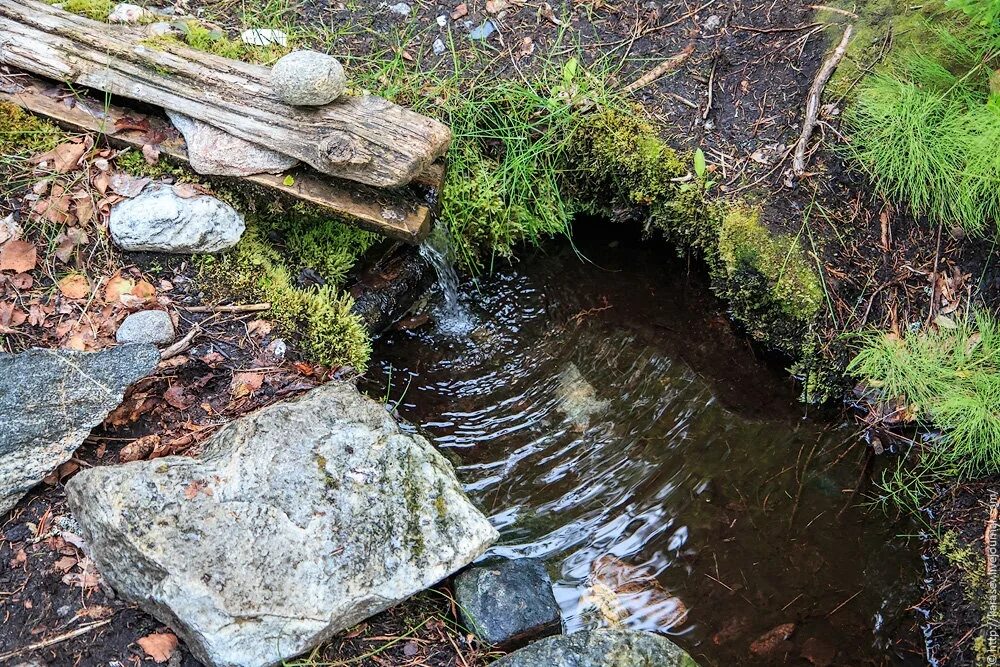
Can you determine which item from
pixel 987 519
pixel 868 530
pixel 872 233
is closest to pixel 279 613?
pixel 868 530

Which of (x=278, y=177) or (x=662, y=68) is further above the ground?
(x=662, y=68)

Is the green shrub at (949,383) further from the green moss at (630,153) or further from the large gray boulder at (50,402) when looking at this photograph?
the large gray boulder at (50,402)

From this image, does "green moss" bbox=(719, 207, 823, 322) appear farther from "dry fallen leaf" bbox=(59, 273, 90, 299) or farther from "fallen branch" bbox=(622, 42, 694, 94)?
"dry fallen leaf" bbox=(59, 273, 90, 299)

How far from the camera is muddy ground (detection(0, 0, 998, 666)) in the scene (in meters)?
2.87

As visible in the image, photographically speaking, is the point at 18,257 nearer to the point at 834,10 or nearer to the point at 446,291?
the point at 446,291

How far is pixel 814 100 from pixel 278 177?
3020 millimetres

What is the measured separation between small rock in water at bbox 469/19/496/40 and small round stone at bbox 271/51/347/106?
1.28m

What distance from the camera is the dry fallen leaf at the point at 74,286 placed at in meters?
3.38

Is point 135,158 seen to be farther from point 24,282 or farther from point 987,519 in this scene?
point 987,519

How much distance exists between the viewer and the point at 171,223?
351cm

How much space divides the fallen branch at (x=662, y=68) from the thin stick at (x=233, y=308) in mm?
2496

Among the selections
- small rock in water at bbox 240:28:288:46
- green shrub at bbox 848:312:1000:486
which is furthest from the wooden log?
green shrub at bbox 848:312:1000:486

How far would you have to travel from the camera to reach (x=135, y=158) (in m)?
3.67

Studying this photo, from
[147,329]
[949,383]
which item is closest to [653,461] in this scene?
[949,383]
